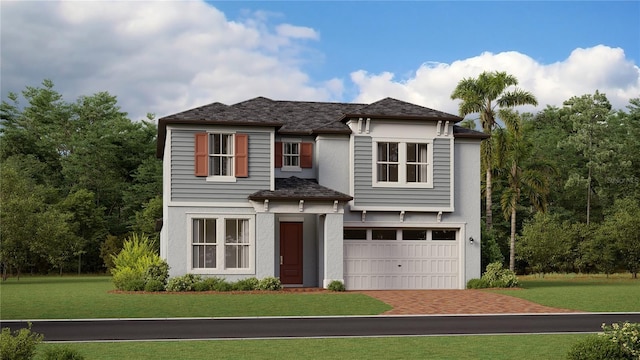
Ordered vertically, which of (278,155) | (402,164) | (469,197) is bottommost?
(469,197)

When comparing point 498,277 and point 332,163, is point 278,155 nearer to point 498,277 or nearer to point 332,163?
point 332,163

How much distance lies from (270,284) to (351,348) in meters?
15.5

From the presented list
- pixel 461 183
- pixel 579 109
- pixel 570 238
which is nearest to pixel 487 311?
pixel 461 183

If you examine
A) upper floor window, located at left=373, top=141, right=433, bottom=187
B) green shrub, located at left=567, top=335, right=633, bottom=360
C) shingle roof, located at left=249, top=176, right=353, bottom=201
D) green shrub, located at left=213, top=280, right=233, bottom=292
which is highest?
upper floor window, located at left=373, top=141, right=433, bottom=187

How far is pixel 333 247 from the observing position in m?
31.5

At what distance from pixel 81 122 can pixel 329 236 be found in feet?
141

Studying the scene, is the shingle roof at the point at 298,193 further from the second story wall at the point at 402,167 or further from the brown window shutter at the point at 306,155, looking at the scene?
the second story wall at the point at 402,167

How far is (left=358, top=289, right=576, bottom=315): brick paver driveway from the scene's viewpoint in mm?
23906

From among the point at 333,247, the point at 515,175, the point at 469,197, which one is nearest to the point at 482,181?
the point at 515,175

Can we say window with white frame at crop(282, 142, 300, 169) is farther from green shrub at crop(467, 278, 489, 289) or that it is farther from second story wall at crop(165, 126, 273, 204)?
green shrub at crop(467, 278, 489, 289)

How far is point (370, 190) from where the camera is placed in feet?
108

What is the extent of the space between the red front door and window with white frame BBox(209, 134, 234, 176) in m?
3.60

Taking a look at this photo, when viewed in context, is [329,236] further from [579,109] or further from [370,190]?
[579,109]

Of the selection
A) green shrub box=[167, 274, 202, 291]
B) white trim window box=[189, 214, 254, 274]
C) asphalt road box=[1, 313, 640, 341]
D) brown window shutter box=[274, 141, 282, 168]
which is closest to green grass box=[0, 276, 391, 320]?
green shrub box=[167, 274, 202, 291]
